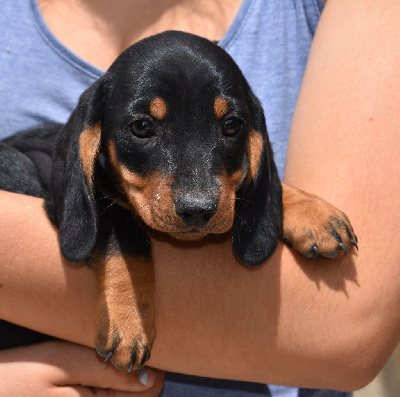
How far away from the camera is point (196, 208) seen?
5.42 ft

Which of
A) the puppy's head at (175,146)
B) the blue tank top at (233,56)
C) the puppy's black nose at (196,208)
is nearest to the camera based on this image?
the puppy's black nose at (196,208)

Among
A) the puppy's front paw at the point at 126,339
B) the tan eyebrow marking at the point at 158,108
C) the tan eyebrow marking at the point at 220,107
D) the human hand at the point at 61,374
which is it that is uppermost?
the tan eyebrow marking at the point at 220,107

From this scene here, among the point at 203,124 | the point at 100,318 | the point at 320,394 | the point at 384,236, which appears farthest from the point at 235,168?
the point at 320,394

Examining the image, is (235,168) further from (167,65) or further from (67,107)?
(67,107)

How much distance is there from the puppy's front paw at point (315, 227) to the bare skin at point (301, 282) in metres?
0.03

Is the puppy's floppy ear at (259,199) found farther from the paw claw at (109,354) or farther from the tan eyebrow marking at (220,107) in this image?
the paw claw at (109,354)

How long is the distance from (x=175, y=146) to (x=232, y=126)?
0.22 meters

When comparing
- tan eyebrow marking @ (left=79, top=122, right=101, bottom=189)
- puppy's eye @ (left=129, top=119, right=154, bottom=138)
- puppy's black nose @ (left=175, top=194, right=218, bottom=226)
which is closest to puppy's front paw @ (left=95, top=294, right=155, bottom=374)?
puppy's black nose @ (left=175, top=194, right=218, bottom=226)

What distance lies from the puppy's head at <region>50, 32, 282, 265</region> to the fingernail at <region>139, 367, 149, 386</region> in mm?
487

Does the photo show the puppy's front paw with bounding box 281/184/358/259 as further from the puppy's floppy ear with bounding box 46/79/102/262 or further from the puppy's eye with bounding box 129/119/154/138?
the puppy's floppy ear with bounding box 46/79/102/262

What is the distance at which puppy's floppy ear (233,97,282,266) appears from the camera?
1.84m

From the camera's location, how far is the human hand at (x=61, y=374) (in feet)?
6.06

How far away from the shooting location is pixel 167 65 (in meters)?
1.89

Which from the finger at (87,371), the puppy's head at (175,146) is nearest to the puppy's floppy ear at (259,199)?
the puppy's head at (175,146)
